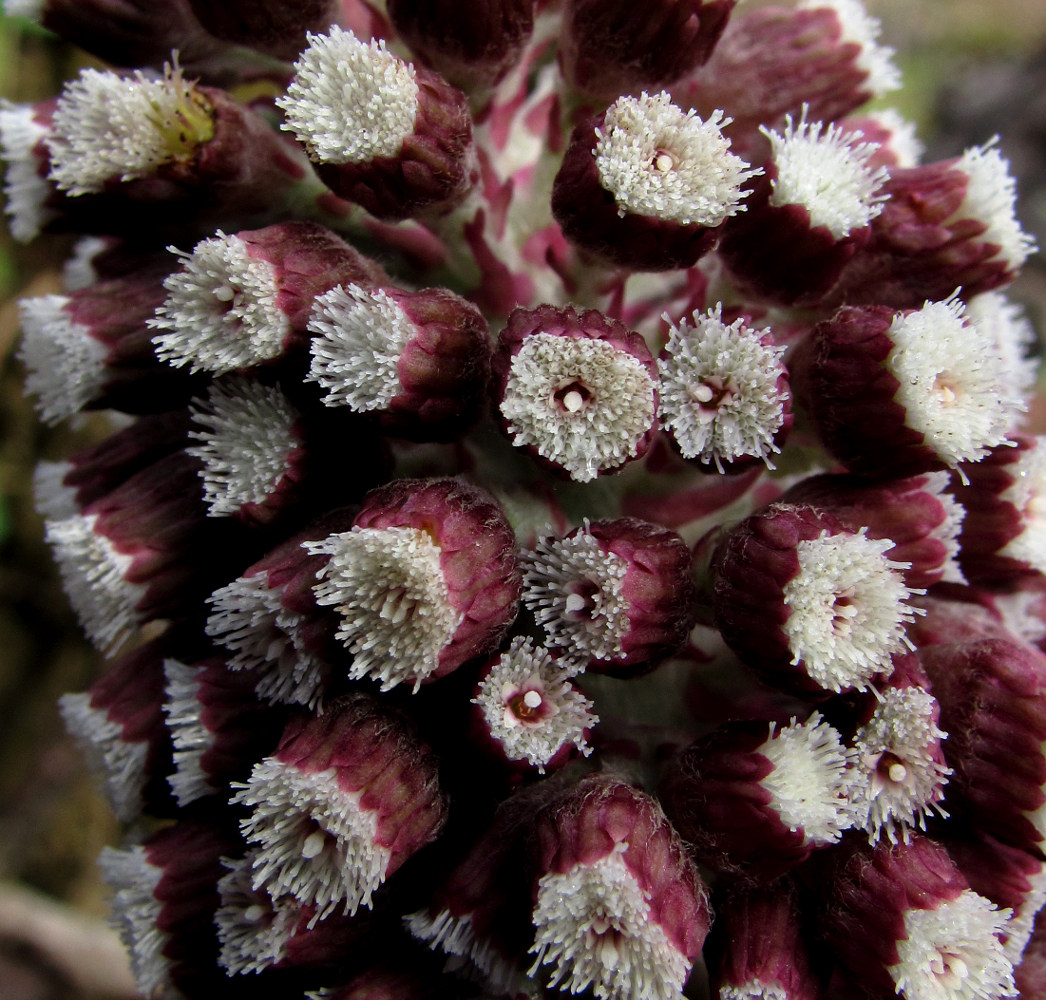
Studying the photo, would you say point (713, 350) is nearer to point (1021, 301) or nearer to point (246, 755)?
point (246, 755)

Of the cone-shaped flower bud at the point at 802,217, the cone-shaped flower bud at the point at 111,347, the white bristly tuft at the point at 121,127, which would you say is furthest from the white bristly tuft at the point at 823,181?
the cone-shaped flower bud at the point at 111,347

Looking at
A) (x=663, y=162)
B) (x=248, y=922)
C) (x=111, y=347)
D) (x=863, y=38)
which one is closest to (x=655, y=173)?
(x=663, y=162)

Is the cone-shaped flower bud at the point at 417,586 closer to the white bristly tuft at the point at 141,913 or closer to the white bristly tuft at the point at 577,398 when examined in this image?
the white bristly tuft at the point at 577,398

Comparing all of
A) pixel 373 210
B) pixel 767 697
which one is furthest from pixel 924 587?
Result: pixel 373 210

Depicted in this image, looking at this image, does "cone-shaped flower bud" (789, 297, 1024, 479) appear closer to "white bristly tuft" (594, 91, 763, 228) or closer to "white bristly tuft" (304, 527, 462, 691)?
"white bristly tuft" (594, 91, 763, 228)

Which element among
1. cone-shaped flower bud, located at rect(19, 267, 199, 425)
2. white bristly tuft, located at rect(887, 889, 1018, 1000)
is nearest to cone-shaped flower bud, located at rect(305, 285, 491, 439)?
cone-shaped flower bud, located at rect(19, 267, 199, 425)

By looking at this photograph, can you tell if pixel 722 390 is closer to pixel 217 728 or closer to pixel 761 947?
pixel 761 947
